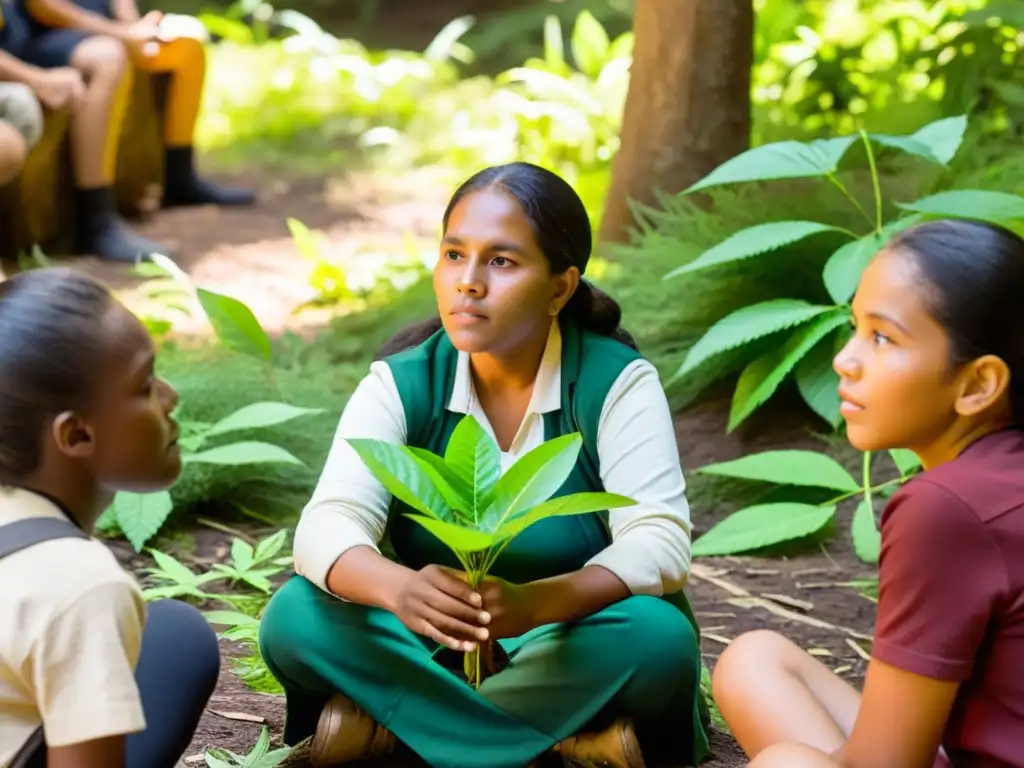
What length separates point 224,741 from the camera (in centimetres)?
246

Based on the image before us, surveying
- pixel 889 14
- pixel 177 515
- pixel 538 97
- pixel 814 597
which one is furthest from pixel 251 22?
A: pixel 814 597

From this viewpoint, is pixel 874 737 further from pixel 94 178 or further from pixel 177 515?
pixel 94 178

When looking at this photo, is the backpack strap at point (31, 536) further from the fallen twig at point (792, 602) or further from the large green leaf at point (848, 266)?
the large green leaf at point (848, 266)

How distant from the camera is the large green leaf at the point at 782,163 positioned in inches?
138

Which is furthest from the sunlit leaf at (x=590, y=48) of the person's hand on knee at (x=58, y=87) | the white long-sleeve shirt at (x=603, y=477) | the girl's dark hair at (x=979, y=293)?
the girl's dark hair at (x=979, y=293)

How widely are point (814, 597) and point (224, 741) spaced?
1.47 m

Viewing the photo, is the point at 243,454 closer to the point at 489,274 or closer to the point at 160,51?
the point at 489,274

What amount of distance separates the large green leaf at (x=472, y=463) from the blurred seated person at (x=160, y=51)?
4.74m

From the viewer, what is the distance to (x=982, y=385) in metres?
1.77

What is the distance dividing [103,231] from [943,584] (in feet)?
16.7

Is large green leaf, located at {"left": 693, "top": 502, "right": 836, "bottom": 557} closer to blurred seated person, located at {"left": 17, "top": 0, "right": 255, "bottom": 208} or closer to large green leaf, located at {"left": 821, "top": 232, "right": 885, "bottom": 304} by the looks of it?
large green leaf, located at {"left": 821, "top": 232, "right": 885, "bottom": 304}

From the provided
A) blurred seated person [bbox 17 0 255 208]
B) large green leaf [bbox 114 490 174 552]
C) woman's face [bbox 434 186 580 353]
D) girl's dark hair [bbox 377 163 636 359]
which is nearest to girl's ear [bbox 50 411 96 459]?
woman's face [bbox 434 186 580 353]

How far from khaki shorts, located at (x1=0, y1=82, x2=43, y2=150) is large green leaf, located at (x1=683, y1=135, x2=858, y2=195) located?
3.14m

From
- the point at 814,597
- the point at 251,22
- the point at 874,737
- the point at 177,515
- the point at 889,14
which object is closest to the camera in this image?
the point at 874,737
